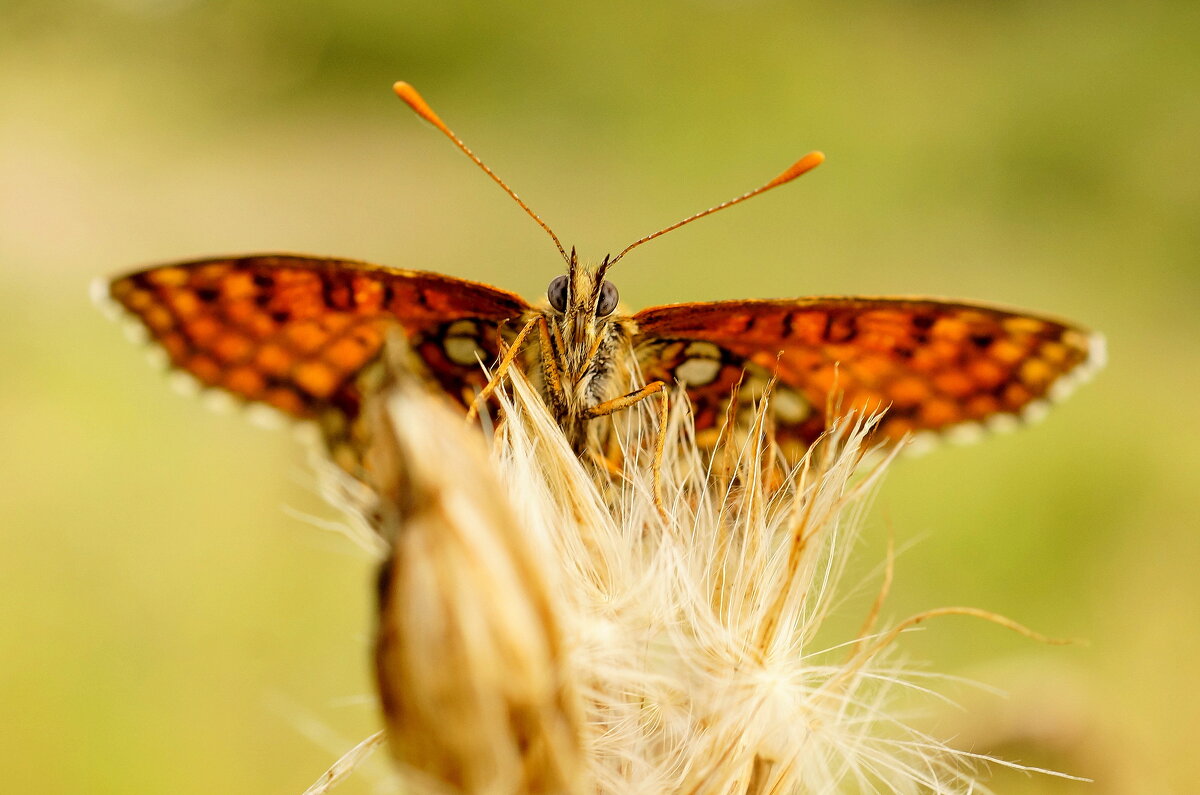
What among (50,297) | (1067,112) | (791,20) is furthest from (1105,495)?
(791,20)

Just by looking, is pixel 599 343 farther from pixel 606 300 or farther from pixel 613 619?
pixel 613 619

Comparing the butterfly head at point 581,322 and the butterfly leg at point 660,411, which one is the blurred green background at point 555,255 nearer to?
the butterfly leg at point 660,411

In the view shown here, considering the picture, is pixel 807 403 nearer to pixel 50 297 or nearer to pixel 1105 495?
pixel 1105 495

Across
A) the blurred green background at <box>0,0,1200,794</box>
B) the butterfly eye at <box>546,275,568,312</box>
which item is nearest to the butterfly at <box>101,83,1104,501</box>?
the butterfly eye at <box>546,275,568,312</box>

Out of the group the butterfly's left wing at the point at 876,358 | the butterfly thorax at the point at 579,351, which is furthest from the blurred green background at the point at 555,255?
the butterfly thorax at the point at 579,351

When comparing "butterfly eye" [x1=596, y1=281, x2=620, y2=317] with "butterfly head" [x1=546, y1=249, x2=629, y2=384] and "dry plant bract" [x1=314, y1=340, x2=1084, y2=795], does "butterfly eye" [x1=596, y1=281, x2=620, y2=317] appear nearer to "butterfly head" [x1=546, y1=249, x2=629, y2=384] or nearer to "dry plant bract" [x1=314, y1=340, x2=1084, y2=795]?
"butterfly head" [x1=546, y1=249, x2=629, y2=384]

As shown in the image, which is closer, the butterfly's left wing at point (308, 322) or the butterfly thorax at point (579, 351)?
the butterfly thorax at point (579, 351)
